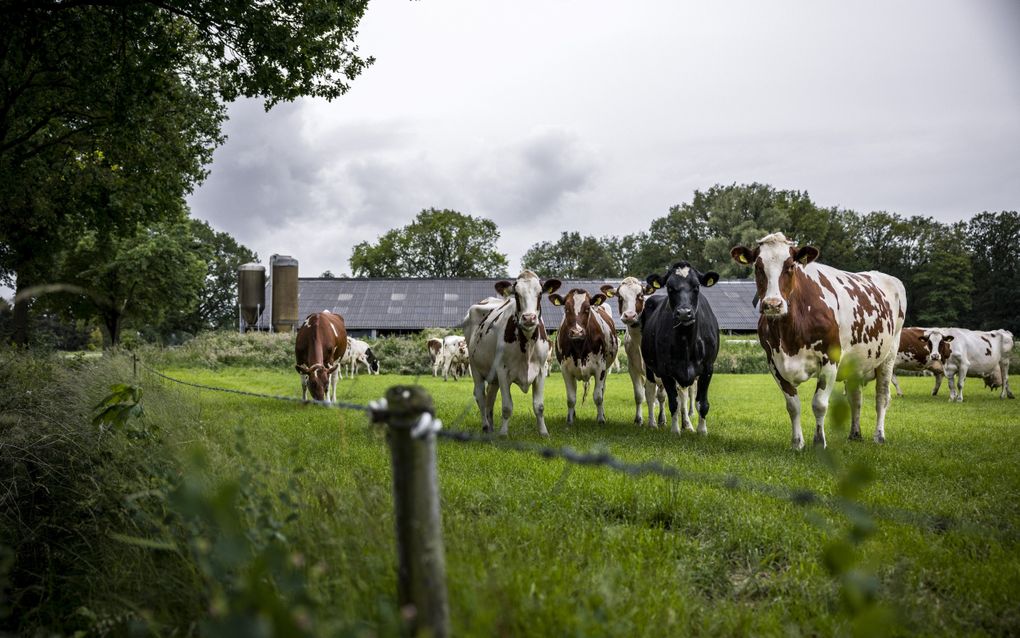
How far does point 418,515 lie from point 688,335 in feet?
24.4

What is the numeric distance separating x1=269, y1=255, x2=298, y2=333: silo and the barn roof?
13.1 metres

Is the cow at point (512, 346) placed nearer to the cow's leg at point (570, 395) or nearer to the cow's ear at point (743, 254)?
the cow's leg at point (570, 395)

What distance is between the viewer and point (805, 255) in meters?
7.82

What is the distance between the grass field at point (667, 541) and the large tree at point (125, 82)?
4.60 metres

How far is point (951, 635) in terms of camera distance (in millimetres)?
2723

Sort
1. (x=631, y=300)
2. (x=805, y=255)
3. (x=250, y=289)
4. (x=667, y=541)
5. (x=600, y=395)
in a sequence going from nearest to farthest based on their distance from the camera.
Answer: (x=667, y=541)
(x=805, y=255)
(x=600, y=395)
(x=631, y=300)
(x=250, y=289)

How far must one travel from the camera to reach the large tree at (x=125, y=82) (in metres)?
8.49

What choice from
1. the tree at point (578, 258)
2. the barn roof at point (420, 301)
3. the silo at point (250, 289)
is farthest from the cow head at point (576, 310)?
the tree at point (578, 258)

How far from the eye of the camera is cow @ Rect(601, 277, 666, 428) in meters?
10.8

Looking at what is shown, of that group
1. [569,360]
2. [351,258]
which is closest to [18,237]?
[569,360]

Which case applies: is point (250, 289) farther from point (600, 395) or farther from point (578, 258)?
point (578, 258)

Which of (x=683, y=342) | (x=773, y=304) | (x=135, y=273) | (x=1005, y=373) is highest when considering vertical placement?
(x=135, y=273)

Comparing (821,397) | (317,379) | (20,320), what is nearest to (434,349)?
(20,320)

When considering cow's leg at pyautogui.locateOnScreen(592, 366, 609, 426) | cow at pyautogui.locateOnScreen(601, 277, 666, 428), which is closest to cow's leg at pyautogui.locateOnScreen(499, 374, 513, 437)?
cow's leg at pyautogui.locateOnScreen(592, 366, 609, 426)
